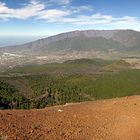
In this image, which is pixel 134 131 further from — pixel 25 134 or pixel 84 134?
pixel 25 134

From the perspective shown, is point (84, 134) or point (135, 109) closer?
point (84, 134)

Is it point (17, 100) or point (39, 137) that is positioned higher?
point (39, 137)

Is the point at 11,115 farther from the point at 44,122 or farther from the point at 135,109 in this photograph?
the point at 135,109

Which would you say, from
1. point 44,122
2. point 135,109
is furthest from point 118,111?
point 44,122

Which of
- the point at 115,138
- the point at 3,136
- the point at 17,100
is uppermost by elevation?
the point at 3,136

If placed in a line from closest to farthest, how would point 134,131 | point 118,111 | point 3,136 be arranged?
point 3,136 → point 134,131 → point 118,111

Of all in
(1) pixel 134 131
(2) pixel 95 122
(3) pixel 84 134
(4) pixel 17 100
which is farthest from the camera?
(4) pixel 17 100

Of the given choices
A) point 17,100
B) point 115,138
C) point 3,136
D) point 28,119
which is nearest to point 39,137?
point 3,136
